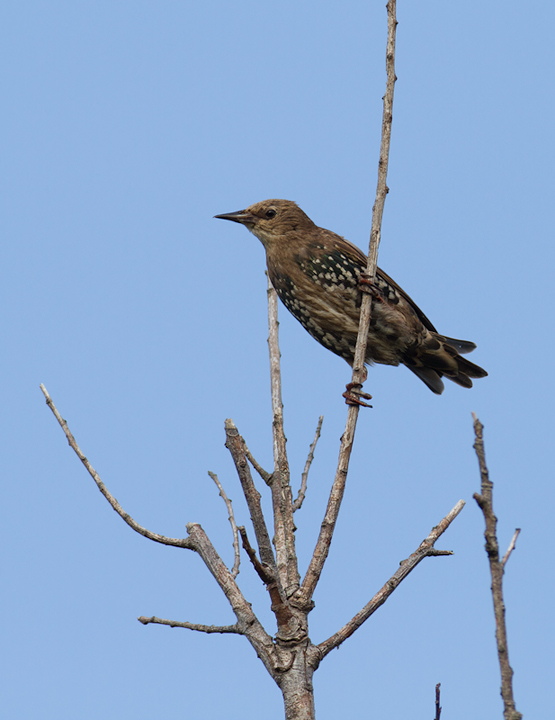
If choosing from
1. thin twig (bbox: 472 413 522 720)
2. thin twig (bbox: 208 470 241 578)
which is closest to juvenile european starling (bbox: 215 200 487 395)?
thin twig (bbox: 208 470 241 578)

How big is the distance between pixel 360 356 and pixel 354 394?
0.52 meters

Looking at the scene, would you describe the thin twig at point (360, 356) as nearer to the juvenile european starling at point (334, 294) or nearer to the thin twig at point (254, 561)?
the thin twig at point (254, 561)

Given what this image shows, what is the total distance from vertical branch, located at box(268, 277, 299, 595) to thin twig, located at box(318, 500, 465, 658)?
31 cm

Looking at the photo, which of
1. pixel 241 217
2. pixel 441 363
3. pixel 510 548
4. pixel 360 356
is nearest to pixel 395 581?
pixel 360 356

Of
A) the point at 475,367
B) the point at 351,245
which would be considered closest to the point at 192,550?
the point at 351,245

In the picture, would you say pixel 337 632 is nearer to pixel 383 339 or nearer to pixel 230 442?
pixel 230 442

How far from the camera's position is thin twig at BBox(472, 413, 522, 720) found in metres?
1.76

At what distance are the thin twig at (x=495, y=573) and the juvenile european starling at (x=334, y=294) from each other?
379cm

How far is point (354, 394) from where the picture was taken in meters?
4.79

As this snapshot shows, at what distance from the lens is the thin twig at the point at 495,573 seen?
1760 millimetres

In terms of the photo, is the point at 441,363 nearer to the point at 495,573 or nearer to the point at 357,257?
the point at 357,257

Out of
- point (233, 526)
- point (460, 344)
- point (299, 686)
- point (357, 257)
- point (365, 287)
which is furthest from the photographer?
point (460, 344)

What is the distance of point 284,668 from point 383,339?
327 centimetres

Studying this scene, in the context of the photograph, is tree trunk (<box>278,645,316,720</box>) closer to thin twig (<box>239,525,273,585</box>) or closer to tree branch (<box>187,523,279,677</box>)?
tree branch (<box>187,523,279,677</box>)
